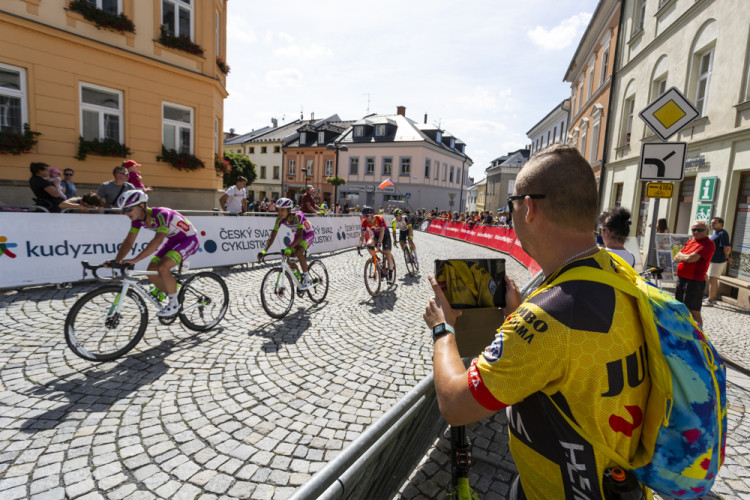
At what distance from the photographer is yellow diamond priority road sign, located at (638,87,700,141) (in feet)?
16.3

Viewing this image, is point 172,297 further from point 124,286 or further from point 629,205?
point 629,205

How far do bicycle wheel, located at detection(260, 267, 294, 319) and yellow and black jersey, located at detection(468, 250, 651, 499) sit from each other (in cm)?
560

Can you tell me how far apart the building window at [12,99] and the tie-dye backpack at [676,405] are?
567 inches

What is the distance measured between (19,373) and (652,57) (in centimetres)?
1777

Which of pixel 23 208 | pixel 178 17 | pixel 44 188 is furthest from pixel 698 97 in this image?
pixel 178 17

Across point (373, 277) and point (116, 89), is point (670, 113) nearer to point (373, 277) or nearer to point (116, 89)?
point (373, 277)

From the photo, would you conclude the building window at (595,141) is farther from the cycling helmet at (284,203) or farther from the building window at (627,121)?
the cycling helmet at (284,203)

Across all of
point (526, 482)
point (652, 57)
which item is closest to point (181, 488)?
point (526, 482)

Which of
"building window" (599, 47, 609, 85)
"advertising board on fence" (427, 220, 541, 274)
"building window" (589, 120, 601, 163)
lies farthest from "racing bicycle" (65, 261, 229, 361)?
"building window" (599, 47, 609, 85)

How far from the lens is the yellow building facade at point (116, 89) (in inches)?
414

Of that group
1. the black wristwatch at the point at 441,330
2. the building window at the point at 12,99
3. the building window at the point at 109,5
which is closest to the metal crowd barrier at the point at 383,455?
the black wristwatch at the point at 441,330

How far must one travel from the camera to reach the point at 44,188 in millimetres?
7734

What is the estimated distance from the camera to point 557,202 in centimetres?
131

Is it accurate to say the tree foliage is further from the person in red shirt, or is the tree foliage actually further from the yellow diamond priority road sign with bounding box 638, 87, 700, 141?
the person in red shirt
